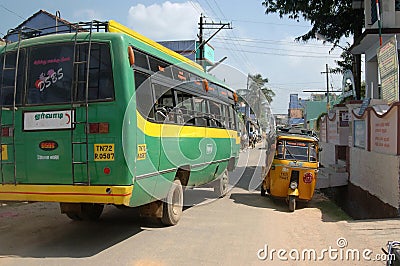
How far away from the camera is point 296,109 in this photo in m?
70.9

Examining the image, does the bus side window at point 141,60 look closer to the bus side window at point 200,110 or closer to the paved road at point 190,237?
the bus side window at point 200,110

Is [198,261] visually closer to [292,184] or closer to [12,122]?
[12,122]

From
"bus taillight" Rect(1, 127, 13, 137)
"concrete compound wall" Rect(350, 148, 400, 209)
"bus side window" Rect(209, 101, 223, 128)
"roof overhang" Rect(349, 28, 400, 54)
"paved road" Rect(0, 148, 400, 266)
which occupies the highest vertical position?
"roof overhang" Rect(349, 28, 400, 54)

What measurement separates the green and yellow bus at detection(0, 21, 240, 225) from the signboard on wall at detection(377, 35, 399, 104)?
242 inches

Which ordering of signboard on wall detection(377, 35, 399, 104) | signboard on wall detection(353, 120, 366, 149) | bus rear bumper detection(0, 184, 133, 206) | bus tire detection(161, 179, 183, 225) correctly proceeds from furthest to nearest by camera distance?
signboard on wall detection(353, 120, 366, 149) → signboard on wall detection(377, 35, 399, 104) → bus tire detection(161, 179, 183, 225) → bus rear bumper detection(0, 184, 133, 206)

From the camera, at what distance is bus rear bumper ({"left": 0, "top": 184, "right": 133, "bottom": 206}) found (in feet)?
18.7

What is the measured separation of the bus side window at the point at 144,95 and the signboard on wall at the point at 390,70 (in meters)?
6.40

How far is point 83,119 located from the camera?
5.89m

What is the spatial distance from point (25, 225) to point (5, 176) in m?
1.92

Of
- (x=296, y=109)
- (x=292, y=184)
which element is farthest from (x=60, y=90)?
(x=296, y=109)

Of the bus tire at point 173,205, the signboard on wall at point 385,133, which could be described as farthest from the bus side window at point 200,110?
the signboard on wall at point 385,133

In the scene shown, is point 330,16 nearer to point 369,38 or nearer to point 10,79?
point 369,38

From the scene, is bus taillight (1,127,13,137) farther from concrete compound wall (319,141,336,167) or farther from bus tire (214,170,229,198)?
concrete compound wall (319,141,336,167)

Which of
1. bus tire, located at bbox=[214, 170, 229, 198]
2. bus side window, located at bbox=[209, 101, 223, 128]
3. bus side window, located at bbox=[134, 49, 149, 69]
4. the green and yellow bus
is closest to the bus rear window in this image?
the green and yellow bus
